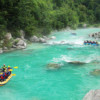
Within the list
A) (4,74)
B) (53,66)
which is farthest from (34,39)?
(4,74)

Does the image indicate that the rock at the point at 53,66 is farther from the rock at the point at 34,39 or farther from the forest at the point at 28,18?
the rock at the point at 34,39

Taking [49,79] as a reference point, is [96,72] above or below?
below

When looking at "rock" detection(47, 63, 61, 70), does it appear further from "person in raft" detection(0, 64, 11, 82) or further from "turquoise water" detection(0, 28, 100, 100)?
"person in raft" detection(0, 64, 11, 82)

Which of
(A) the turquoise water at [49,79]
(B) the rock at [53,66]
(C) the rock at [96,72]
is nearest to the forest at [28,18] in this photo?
(A) the turquoise water at [49,79]

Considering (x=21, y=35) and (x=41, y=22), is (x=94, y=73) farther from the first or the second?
(x=41, y=22)

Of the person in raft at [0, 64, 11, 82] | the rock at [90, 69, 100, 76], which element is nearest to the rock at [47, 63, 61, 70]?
the rock at [90, 69, 100, 76]

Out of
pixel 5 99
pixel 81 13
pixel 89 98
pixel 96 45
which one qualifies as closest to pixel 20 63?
pixel 5 99

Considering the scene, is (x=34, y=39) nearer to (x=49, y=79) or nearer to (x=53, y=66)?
(x=53, y=66)

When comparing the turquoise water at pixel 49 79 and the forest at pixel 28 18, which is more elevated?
the forest at pixel 28 18

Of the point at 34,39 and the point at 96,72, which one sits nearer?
the point at 96,72

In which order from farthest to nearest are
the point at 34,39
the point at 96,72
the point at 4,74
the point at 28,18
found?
the point at 28,18
the point at 34,39
the point at 96,72
the point at 4,74

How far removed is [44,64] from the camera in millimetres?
15609

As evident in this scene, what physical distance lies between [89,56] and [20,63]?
8001mm

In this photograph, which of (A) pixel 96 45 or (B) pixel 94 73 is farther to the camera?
(A) pixel 96 45
